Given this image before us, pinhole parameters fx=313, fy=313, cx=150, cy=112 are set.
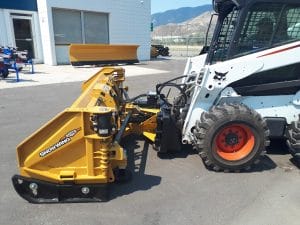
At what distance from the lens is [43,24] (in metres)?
16.9

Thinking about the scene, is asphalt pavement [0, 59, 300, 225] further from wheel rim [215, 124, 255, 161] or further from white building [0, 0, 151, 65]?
white building [0, 0, 151, 65]

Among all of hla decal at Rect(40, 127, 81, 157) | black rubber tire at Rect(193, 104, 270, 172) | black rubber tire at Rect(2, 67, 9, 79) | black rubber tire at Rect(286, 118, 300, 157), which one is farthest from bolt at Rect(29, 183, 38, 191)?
black rubber tire at Rect(2, 67, 9, 79)

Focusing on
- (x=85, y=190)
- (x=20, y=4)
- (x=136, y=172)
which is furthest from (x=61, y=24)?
(x=85, y=190)

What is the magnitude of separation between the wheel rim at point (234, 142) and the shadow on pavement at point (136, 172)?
0.95 meters

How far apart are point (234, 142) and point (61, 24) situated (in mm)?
15569

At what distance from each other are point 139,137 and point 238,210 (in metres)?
2.58

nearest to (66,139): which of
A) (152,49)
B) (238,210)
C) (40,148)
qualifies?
(40,148)

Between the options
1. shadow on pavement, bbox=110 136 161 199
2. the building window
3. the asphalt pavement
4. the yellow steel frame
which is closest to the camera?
the asphalt pavement

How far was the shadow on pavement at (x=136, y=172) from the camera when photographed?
150 inches

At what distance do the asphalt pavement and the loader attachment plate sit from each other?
0.25ft

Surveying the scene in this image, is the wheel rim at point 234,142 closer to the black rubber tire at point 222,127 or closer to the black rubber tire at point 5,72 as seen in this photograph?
the black rubber tire at point 222,127

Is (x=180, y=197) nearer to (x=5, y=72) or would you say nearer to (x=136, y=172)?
(x=136, y=172)

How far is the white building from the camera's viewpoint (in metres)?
16.4

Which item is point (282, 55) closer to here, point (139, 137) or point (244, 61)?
point (244, 61)
